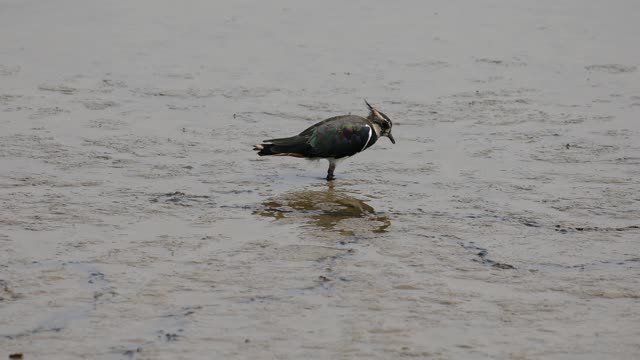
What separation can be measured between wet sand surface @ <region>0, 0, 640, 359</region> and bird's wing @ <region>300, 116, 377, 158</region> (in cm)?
34

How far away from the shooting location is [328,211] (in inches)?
419

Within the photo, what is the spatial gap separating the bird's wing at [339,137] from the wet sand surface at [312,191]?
13.3 inches

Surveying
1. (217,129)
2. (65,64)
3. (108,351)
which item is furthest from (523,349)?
(65,64)

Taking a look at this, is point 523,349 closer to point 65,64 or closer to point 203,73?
point 203,73

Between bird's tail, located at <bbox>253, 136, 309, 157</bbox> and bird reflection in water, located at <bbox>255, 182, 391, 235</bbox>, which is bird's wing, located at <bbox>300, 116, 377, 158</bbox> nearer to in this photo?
bird's tail, located at <bbox>253, 136, 309, 157</bbox>

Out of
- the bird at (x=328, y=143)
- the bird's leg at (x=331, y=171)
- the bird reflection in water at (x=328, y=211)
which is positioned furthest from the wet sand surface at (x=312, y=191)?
the bird at (x=328, y=143)

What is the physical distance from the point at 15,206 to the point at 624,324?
5.34 metres

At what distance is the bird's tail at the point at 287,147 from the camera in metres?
11.7

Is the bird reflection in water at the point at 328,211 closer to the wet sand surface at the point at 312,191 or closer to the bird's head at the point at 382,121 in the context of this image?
the wet sand surface at the point at 312,191

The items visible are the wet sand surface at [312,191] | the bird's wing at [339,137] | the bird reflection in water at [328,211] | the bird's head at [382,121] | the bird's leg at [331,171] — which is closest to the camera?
the wet sand surface at [312,191]

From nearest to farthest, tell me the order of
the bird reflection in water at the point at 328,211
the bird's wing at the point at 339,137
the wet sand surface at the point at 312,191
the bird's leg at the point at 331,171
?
the wet sand surface at the point at 312,191, the bird reflection in water at the point at 328,211, the bird's wing at the point at 339,137, the bird's leg at the point at 331,171

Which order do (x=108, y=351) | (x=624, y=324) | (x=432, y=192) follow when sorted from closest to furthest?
(x=108, y=351), (x=624, y=324), (x=432, y=192)

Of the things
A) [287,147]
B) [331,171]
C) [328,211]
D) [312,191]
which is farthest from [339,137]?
[328,211]

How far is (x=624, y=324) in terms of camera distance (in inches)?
312
